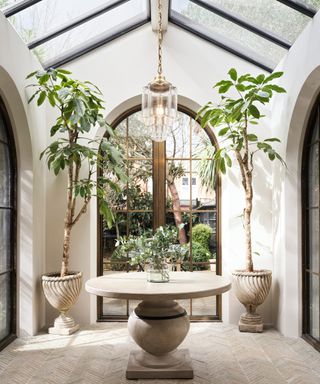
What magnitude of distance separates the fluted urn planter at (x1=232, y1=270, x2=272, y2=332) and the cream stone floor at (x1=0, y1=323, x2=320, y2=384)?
0.12 m

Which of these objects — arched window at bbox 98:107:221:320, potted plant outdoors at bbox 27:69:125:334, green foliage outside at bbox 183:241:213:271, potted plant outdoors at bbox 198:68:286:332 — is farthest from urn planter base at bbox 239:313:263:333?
potted plant outdoors at bbox 27:69:125:334

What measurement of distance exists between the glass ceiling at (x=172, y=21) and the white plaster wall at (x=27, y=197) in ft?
0.91

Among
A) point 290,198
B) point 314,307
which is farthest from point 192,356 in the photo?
point 290,198

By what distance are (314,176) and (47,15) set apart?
3081 mm

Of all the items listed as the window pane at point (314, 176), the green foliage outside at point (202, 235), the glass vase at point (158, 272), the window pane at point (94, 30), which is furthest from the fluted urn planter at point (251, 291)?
the window pane at point (94, 30)

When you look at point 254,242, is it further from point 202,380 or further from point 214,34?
point 214,34

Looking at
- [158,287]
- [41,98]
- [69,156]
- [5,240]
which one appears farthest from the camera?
[69,156]

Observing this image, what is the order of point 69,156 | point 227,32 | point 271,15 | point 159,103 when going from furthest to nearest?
point 227,32, point 69,156, point 271,15, point 159,103

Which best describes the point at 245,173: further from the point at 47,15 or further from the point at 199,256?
the point at 47,15

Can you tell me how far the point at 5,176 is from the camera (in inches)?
171

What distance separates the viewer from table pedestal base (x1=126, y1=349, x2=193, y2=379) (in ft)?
10.7

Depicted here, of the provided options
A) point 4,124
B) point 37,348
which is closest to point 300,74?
point 4,124

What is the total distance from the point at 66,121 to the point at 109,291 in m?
2.03

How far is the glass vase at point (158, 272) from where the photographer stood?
3.38 meters
